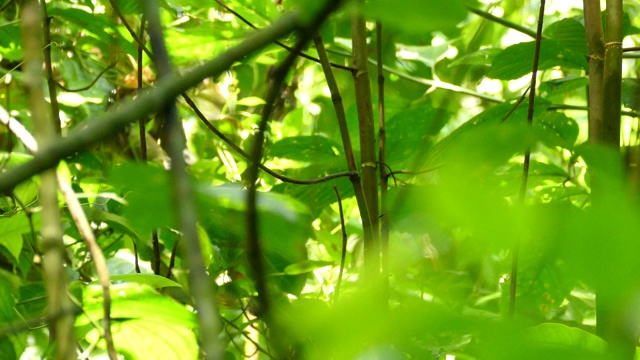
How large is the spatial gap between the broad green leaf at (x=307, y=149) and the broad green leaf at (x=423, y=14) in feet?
2.21

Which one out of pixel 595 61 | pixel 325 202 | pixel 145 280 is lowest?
pixel 145 280

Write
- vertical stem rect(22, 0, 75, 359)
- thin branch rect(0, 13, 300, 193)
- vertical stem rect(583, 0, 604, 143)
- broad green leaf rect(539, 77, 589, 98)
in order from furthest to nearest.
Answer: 1. broad green leaf rect(539, 77, 589, 98)
2. vertical stem rect(583, 0, 604, 143)
3. vertical stem rect(22, 0, 75, 359)
4. thin branch rect(0, 13, 300, 193)

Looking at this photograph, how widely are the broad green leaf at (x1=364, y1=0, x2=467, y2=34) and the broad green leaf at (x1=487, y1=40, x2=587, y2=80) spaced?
1.94 ft

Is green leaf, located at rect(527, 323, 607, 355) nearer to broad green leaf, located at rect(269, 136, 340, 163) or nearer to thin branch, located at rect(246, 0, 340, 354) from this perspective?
thin branch, located at rect(246, 0, 340, 354)

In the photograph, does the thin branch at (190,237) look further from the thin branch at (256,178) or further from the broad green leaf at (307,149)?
the broad green leaf at (307,149)

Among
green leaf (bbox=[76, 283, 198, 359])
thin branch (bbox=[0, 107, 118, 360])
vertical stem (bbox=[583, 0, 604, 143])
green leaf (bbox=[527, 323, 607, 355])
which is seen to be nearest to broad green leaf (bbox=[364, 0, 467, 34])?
green leaf (bbox=[527, 323, 607, 355])

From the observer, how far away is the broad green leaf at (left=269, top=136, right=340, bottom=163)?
0.93 metres

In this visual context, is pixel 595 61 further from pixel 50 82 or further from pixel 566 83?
pixel 50 82

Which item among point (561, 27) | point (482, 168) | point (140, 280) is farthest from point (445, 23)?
point (561, 27)

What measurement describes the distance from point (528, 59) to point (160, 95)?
68 centimetres

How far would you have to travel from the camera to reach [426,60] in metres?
1.36

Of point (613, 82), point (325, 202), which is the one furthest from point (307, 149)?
point (613, 82)

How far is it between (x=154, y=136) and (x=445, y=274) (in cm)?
70

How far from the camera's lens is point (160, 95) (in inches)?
9.6
